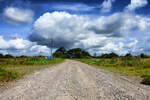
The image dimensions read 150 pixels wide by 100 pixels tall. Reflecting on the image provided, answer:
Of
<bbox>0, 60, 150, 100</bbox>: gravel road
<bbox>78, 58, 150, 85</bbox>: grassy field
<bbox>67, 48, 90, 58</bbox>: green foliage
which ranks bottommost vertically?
<bbox>78, 58, 150, 85</bbox>: grassy field

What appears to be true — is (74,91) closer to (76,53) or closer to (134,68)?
(134,68)

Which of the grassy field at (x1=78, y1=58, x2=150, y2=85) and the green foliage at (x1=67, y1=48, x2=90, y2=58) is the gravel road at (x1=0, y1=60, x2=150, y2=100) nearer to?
the grassy field at (x1=78, y1=58, x2=150, y2=85)

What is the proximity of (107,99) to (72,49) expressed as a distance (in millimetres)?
149386

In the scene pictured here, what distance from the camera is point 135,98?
5.57 meters

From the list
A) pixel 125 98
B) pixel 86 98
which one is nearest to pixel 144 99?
pixel 125 98

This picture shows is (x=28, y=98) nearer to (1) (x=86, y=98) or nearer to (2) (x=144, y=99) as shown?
(1) (x=86, y=98)

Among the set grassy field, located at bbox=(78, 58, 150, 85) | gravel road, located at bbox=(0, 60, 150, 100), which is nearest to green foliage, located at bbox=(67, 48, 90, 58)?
grassy field, located at bbox=(78, 58, 150, 85)

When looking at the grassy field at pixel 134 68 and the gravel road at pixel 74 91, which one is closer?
the gravel road at pixel 74 91

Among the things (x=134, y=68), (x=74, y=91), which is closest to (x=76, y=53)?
(x=134, y=68)

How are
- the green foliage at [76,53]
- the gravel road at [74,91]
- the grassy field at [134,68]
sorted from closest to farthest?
1. the gravel road at [74,91]
2. the grassy field at [134,68]
3. the green foliage at [76,53]

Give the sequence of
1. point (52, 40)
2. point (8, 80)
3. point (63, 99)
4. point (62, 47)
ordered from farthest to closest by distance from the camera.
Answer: point (62, 47) < point (52, 40) < point (8, 80) < point (63, 99)

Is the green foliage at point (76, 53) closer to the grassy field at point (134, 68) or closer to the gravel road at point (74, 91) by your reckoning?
the grassy field at point (134, 68)

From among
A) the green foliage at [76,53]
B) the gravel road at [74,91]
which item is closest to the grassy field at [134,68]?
the gravel road at [74,91]

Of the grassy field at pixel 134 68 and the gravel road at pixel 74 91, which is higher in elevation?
the gravel road at pixel 74 91
